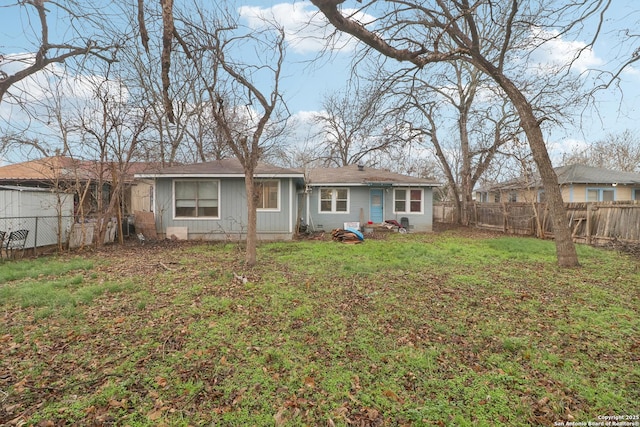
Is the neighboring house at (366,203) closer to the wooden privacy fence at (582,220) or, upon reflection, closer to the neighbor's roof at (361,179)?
the neighbor's roof at (361,179)

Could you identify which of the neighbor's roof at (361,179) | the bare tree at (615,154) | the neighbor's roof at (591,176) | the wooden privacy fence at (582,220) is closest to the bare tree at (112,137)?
Answer: the neighbor's roof at (361,179)

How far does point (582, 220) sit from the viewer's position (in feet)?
35.4

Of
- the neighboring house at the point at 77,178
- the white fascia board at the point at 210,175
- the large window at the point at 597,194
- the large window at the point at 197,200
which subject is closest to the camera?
the neighboring house at the point at 77,178

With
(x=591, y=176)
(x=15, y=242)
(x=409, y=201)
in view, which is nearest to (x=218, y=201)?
(x=15, y=242)

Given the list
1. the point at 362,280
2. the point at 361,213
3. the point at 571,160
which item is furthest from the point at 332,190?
the point at 571,160

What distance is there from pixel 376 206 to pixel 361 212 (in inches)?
36.8

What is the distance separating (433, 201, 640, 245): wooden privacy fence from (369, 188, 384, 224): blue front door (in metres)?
6.36

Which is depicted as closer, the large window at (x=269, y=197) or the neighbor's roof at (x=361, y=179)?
the large window at (x=269, y=197)

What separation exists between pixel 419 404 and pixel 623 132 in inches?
1397

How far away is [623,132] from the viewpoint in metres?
25.6

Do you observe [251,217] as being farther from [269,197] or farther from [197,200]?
[197,200]

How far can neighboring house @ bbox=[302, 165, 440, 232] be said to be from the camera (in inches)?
597

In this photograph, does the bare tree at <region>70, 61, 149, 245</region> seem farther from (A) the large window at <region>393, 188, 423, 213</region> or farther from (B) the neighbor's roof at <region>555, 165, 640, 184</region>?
(B) the neighbor's roof at <region>555, 165, 640, 184</region>

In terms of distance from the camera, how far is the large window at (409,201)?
50.7 feet
